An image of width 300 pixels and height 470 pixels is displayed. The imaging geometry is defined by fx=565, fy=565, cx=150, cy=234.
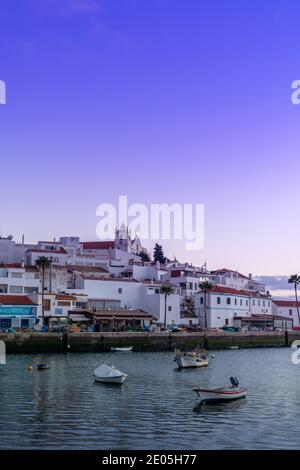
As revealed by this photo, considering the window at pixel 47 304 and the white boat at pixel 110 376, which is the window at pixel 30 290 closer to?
the window at pixel 47 304

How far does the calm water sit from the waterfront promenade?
571 inches

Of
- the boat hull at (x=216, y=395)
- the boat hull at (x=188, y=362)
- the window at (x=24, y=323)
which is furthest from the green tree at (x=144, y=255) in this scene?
the boat hull at (x=216, y=395)

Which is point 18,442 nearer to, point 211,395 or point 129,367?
point 211,395

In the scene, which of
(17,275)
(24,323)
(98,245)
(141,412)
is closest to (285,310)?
(98,245)

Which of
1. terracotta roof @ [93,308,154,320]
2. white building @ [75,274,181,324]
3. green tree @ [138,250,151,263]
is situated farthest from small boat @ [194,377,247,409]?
green tree @ [138,250,151,263]

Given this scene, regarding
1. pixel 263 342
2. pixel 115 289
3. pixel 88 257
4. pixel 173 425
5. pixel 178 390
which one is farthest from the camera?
pixel 88 257

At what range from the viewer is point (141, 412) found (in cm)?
3062

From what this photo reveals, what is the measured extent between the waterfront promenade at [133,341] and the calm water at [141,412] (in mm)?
14505

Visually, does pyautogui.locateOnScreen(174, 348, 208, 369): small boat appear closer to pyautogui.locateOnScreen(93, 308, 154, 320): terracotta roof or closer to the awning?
the awning

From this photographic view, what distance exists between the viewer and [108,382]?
42.0 meters

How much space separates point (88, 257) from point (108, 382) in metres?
88.5

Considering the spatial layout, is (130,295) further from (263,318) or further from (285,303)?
(285,303)

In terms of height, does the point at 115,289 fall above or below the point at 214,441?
above
